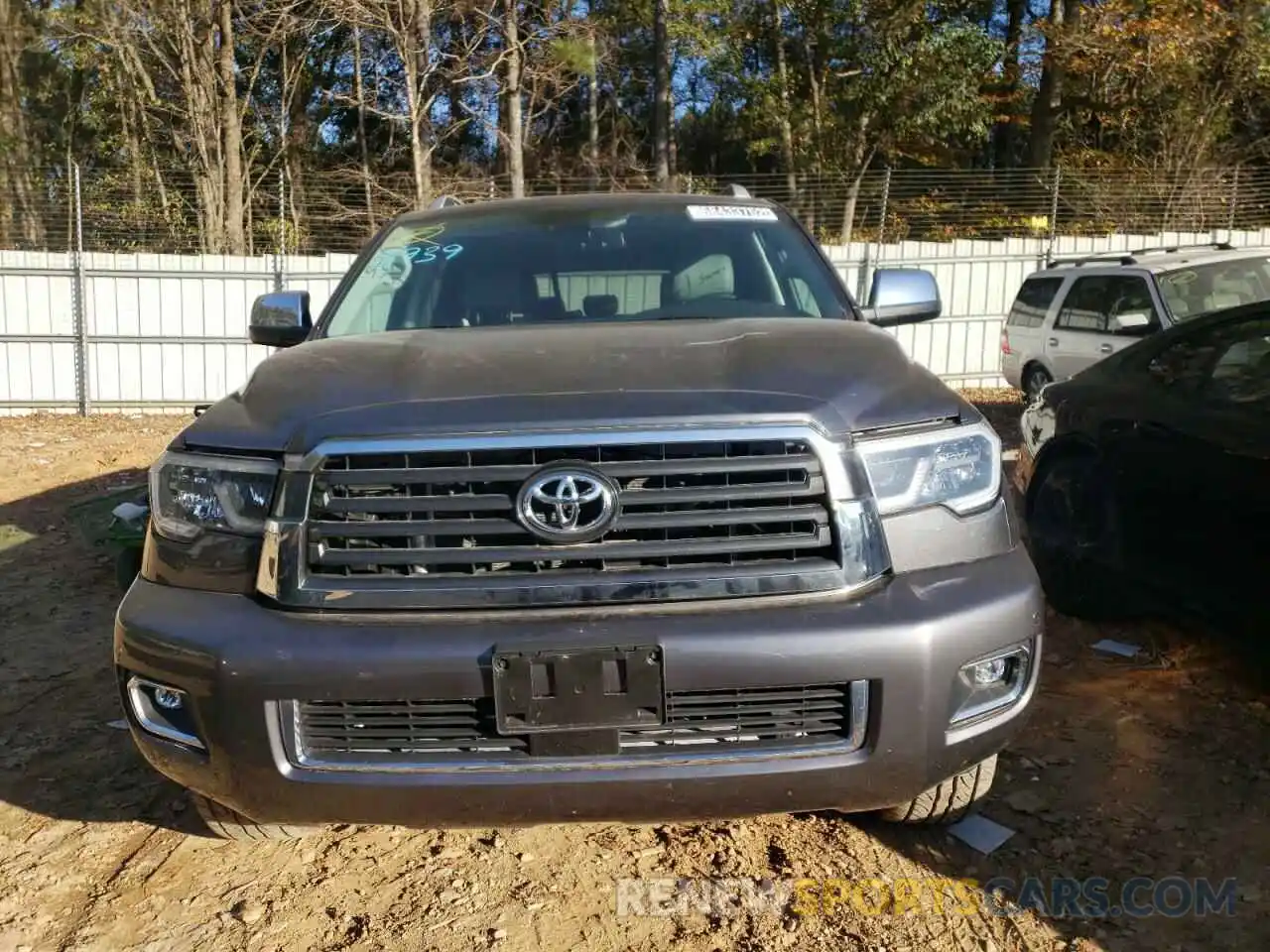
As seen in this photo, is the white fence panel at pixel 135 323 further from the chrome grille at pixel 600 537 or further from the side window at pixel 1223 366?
the chrome grille at pixel 600 537

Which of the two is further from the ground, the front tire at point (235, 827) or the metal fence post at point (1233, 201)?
the metal fence post at point (1233, 201)

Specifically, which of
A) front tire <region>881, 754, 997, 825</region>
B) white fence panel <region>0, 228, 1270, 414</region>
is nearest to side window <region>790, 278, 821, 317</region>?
front tire <region>881, 754, 997, 825</region>

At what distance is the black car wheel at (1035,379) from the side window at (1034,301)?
47cm

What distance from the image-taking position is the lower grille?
2066 mm

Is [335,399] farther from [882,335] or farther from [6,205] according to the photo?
[6,205]

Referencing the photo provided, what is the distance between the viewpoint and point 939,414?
7.64 feet

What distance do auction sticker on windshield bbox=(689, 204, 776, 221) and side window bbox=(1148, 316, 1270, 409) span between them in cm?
172

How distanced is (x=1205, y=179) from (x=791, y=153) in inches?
384

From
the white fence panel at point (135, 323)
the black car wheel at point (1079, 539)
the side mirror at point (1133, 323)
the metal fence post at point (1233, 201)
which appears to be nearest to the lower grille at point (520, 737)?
the black car wheel at point (1079, 539)

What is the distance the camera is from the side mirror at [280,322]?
11.6 feet

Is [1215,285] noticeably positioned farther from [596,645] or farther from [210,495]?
[210,495]

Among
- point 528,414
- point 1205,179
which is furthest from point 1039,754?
point 1205,179

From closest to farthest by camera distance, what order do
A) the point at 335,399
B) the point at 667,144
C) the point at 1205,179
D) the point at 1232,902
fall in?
1. the point at 335,399
2. the point at 1232,902
3. the point at 1205,179
4. the point at 667,144

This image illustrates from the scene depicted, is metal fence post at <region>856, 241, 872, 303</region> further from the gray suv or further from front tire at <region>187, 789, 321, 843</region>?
front tire at <region>187, 789, 321, 843</region>
